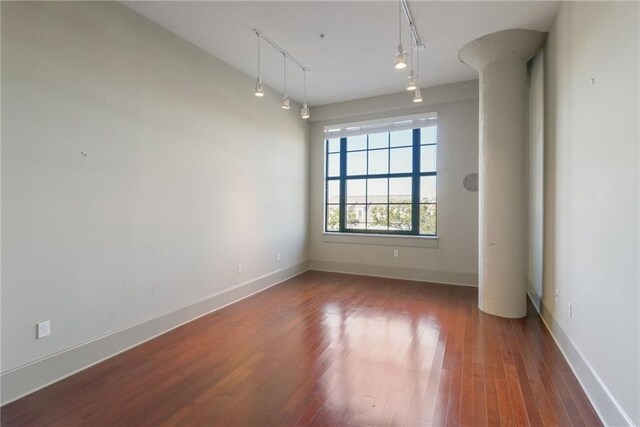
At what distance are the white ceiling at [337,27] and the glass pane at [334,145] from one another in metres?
1.66

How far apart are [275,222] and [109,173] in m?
2.47

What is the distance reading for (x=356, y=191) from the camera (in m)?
5.41

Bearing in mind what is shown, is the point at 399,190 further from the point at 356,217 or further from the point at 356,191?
the point at 356,217

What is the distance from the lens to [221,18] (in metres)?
2.78

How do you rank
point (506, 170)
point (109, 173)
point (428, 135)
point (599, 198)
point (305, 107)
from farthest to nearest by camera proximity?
point (428, 135)
point (305, 107)
point (506, 170)
point (109, 173)
point (599, 198)

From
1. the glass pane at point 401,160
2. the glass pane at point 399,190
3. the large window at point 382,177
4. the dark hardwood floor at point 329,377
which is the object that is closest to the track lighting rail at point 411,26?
the large window at point 382,177

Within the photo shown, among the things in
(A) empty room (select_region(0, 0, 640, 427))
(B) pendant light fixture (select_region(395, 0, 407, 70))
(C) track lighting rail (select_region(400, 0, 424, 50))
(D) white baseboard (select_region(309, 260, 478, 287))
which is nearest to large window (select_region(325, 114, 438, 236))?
(A) empty room (select_region(0, 0, 640, 427))

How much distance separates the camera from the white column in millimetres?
3160

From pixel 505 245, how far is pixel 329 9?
291 cm

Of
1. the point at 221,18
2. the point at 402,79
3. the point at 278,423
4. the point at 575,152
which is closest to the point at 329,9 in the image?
the point at 221,18

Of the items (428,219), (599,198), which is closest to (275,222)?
(428,219)

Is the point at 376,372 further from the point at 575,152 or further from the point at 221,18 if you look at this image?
the point at 221,18

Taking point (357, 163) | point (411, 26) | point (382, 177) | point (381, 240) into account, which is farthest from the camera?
point (357, 163)

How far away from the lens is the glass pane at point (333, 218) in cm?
556
